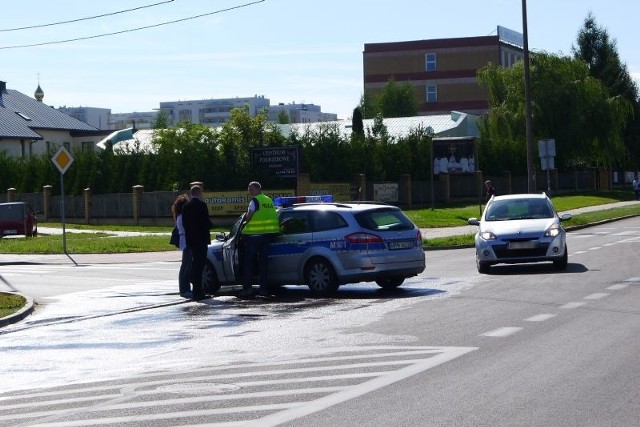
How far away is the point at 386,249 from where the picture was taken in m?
19.3

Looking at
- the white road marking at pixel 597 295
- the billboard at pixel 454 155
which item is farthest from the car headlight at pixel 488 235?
the billboard at pixel 454 155

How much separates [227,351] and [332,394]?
3.36 metres

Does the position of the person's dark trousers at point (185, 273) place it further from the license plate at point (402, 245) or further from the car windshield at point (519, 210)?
the car windshield at point (519, 210)

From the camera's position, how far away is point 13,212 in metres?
46.2

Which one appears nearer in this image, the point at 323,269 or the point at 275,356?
the point at 275,356

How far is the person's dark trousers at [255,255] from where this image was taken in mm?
19922

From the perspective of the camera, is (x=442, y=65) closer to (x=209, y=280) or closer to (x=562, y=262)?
(x=562, y=262)

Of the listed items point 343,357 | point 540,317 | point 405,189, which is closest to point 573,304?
point 540,317

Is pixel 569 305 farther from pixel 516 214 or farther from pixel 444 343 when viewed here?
pixel 516 214

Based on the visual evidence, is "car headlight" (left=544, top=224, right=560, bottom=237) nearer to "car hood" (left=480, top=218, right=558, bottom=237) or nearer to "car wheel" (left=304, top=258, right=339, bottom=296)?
"car hood" (left=480, top=218, right=558, bottom=237)

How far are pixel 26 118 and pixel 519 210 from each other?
76.1 metres

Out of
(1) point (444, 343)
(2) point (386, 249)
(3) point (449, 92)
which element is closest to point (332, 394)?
(1) point (444, 343)

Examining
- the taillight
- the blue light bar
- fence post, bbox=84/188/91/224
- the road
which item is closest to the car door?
the blue light bar

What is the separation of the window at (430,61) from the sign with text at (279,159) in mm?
70466
